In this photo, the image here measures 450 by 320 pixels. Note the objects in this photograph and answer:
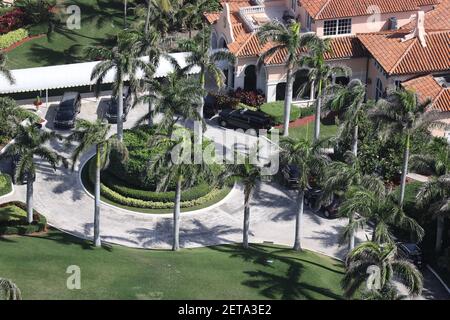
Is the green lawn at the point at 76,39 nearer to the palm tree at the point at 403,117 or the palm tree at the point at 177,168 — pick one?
the palm tree at the point at 177,168

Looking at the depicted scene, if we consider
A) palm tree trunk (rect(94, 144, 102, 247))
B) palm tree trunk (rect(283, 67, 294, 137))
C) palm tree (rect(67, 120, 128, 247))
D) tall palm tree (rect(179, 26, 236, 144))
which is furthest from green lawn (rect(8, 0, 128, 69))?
palm tree trunk (rect(94, 144, 102, 247))

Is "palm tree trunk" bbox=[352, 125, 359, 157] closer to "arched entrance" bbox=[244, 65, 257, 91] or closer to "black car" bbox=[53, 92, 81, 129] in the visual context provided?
"arched entrance" bbox=[244, 65, 257, 91]

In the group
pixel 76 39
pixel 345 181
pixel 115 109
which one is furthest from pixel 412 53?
pixel 76 39

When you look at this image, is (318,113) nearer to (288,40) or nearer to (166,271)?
(288,40)

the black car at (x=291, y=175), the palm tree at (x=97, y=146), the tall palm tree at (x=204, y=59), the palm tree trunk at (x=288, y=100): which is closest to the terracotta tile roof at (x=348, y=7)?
the palm tree trunk at (x=288, y=100)

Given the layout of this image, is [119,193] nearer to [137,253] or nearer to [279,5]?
[137,253]
